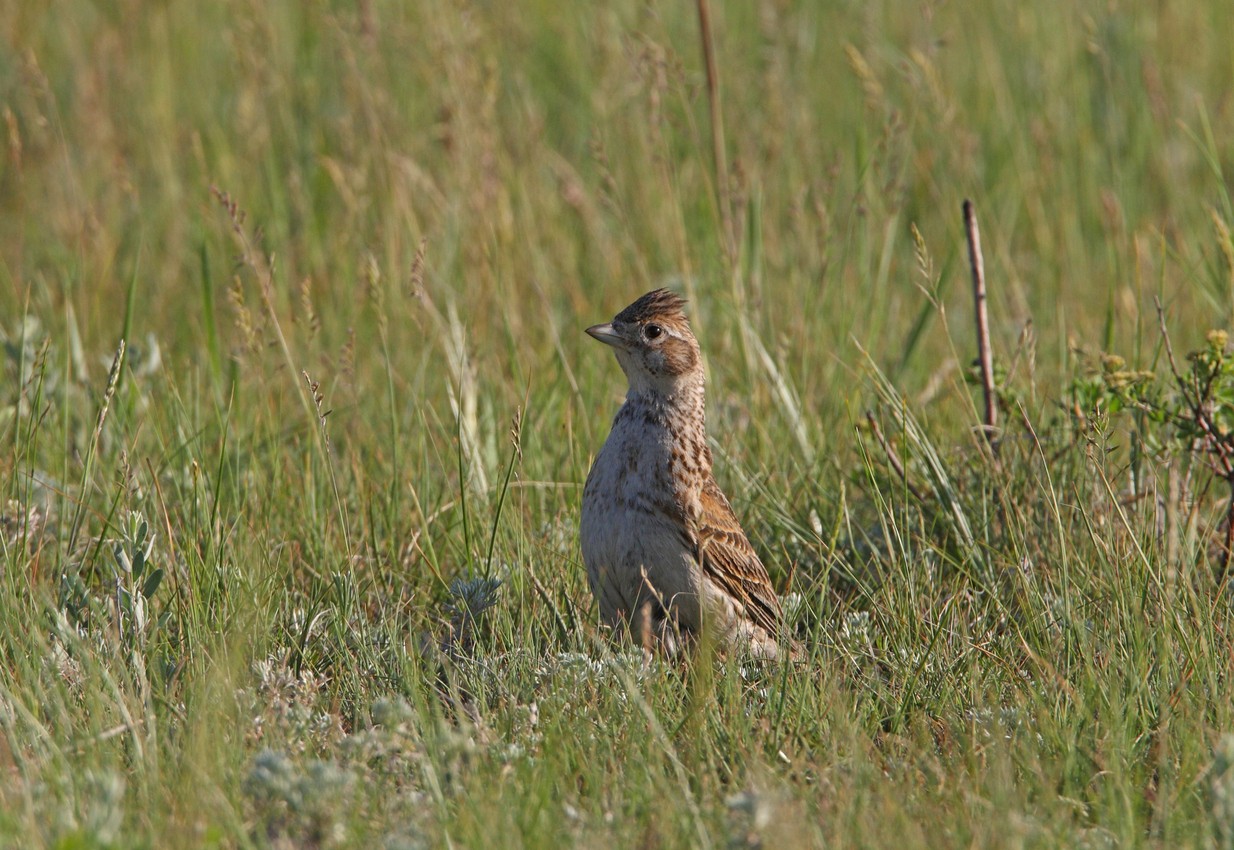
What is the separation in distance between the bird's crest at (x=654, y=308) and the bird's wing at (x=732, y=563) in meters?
0.59

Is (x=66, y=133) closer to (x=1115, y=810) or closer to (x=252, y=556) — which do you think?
(x=252, y=556)

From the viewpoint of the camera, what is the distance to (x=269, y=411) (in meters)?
5.48

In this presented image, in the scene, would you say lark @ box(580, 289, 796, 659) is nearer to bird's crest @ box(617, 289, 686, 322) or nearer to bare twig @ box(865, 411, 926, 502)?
bird's crest @ box(617, 289, 686, 322)

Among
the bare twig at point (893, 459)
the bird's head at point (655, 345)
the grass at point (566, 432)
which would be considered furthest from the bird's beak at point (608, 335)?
the bare twig at point (893, 459)

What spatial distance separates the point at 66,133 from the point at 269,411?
377 centimetres

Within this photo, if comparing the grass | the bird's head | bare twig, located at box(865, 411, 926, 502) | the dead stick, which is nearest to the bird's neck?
the bird's head

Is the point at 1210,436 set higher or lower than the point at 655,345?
lower

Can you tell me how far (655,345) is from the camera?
5.00 m

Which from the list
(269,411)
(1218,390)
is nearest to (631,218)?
(269,411)

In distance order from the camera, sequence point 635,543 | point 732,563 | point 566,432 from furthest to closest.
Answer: point 566,432 < point 732,563 < point 635,543

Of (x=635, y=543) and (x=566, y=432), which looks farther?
(x=566, y=432)

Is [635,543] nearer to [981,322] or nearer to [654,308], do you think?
[654,308]

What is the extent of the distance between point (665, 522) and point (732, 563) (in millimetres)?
270

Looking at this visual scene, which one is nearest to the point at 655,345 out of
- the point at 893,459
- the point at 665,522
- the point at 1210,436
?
the point at 665,522
